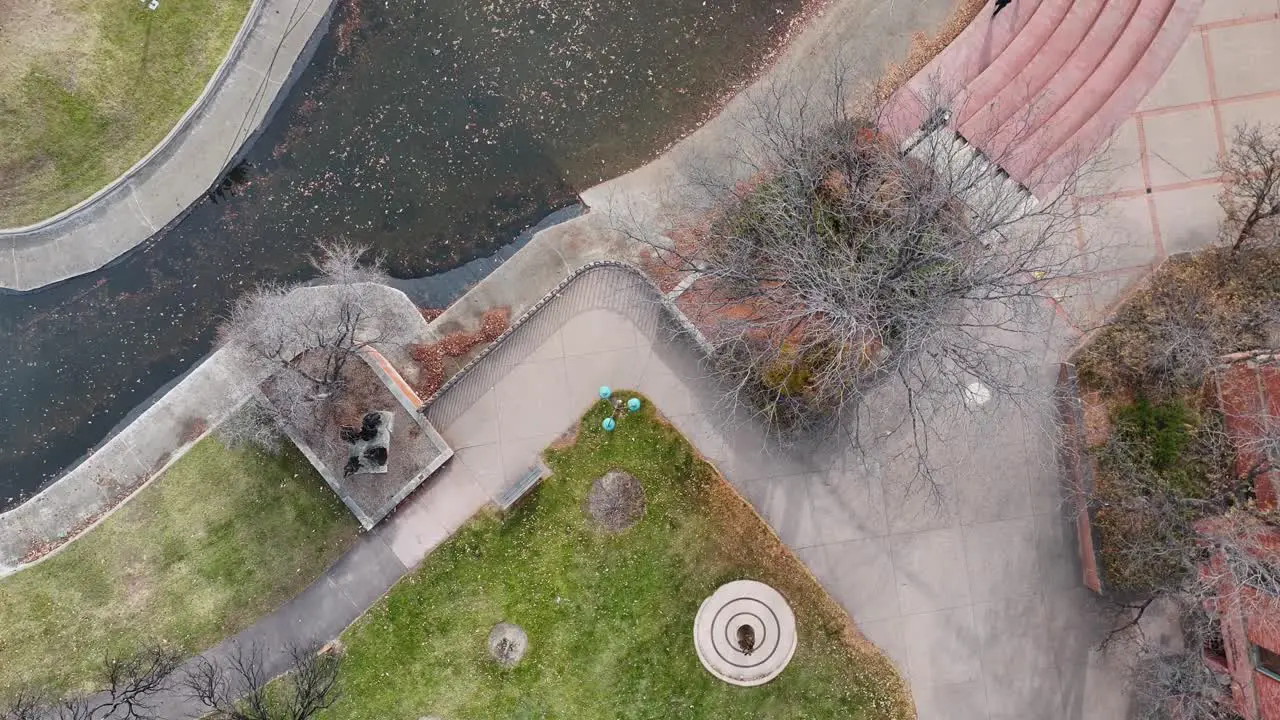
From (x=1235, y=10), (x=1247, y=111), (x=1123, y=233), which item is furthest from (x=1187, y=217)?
(x=1235, y=10)

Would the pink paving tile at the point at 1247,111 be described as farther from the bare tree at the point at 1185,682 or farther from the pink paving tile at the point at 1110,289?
the bare tree at the point at 1185,682

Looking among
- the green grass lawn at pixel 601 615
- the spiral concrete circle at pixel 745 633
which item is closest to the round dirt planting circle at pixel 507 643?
the green grass lawn at pixel 601 615

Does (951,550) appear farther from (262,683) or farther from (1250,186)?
(262,683)

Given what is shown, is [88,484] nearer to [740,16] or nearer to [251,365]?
[251,365]

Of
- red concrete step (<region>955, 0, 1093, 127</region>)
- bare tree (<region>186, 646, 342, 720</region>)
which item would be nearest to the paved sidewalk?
bare tree (<region>186, 646, 342, 720</region>)

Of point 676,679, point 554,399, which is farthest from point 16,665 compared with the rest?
point 676,679
